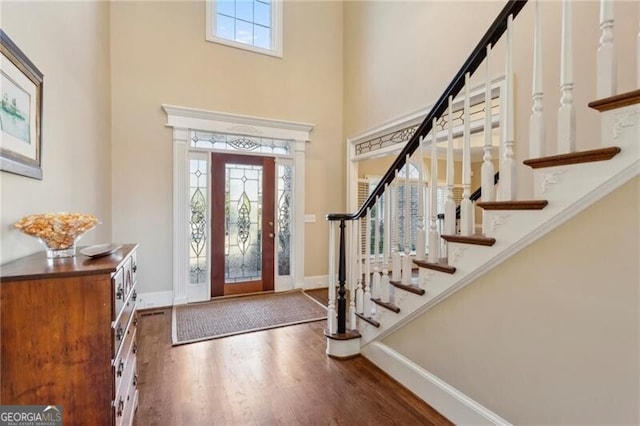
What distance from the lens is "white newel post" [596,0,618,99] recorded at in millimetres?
1116

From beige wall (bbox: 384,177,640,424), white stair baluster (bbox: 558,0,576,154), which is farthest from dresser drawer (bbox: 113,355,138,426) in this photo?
white stair baluster (bbox: 558,0,576,154)

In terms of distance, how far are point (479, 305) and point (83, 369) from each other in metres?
1.84

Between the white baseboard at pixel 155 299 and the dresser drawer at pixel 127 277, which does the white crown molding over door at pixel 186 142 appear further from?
the dresser drawer at pixel 127 277

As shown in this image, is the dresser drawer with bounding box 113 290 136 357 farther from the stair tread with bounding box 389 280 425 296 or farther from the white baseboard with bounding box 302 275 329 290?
the white baseboard with bounding box 302 275 329 290

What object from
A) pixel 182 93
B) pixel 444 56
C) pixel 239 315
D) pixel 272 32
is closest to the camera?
pixel 444 56

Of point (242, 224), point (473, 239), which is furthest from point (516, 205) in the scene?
point (242, 224)

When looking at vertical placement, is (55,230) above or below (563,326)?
above

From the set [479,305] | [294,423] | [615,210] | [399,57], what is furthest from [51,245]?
[399,57]

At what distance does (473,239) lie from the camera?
63.0 inches

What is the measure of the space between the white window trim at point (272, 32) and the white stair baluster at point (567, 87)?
405 cm

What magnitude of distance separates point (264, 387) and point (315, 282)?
2753 millimetres

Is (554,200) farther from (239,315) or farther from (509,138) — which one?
(239,315)

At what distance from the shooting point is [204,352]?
106 inches

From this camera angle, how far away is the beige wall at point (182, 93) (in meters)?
3.77
